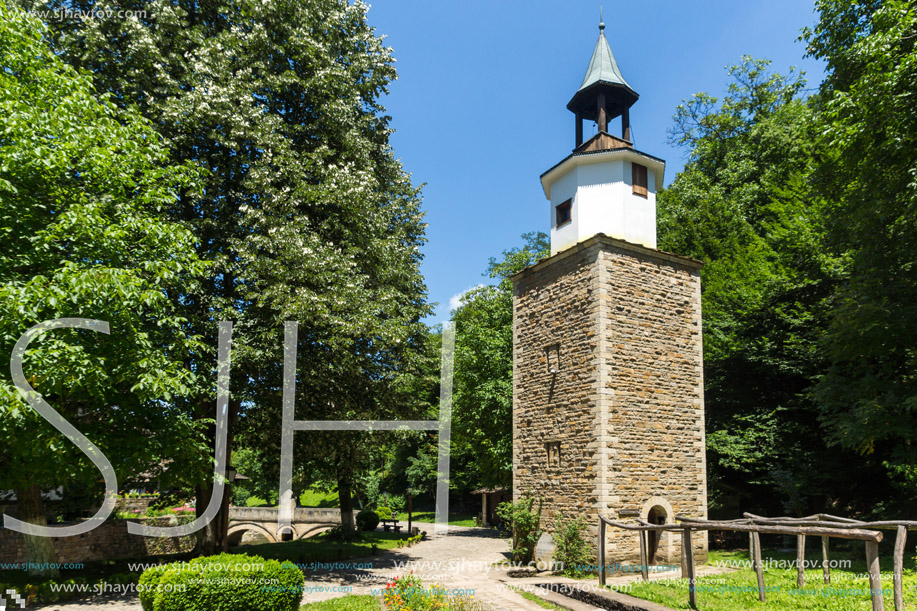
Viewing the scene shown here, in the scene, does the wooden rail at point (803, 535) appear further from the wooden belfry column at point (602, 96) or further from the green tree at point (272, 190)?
the wooden belfry column at point (602, 96)

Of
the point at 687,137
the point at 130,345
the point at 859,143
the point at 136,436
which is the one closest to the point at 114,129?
the point at 130,345

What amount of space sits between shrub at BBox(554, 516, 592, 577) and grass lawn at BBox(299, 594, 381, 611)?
455cm

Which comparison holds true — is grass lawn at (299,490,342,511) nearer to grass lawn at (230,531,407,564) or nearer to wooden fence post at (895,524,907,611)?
grass lawn at (230,531,407,564)

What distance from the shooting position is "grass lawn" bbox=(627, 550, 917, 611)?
800 cm

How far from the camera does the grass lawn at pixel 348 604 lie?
9.56 m

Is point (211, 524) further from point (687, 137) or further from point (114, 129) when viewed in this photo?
Result: point (687, 137)

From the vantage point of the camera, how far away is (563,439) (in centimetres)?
1382

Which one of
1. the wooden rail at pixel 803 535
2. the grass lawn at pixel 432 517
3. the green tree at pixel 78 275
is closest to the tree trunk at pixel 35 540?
the green tree at pixel 78 275

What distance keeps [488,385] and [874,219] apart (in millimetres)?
13779

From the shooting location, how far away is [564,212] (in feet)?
51.1

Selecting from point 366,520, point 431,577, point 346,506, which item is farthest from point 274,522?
point 431,577

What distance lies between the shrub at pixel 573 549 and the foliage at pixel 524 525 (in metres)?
1.02

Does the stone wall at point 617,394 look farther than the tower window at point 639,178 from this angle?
No

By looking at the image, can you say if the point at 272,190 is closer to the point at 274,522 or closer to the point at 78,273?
the point at 78,273
